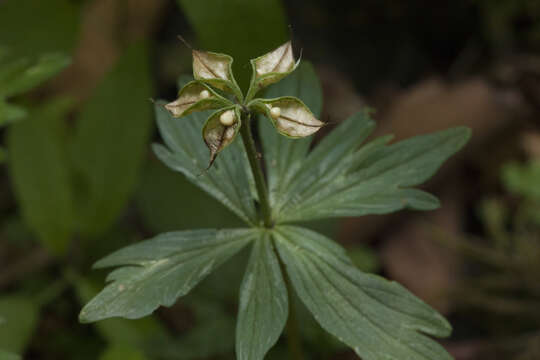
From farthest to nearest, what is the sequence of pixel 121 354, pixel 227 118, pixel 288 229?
pixel 121 354 < pixel 288 229 < pixel 227 118

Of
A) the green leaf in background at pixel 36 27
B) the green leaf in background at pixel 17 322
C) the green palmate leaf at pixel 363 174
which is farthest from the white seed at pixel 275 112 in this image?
the green leaf in background at pixel 36 27

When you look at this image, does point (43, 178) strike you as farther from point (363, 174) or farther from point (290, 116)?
point (290, 116)

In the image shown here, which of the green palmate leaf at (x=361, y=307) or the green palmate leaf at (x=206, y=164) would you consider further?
the green palmate leaf at (x=206, y=164)

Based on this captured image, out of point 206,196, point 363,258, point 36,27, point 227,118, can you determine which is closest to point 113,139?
point 206,196

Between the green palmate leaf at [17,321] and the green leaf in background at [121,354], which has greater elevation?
the green palmate leaf at [17,321]

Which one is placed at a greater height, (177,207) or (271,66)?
(271,66)

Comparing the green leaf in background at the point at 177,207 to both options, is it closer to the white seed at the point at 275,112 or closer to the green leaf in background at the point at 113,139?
the green leaf in background at the point at 113,139
